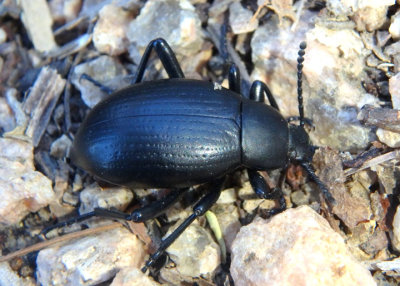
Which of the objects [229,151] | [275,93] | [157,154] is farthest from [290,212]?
[275,93]

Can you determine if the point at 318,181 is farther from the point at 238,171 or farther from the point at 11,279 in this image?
the point at 11,279

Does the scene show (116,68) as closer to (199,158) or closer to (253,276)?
(199,158)

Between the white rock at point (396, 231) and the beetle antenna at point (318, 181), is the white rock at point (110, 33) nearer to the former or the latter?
the beetle antenna at point (318, 181)

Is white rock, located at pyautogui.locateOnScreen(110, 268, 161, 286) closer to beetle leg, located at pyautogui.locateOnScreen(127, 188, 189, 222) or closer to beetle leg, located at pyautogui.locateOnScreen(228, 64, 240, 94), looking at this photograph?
beetle leg, located at pyautogui.locateOnScreen(127, 188, 189, 222)

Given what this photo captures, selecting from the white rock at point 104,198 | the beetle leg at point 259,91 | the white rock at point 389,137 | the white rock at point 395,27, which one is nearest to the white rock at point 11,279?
the white rock at point 104,198

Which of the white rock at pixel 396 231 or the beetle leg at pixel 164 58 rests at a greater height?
the beetle leg at pixel 164 58

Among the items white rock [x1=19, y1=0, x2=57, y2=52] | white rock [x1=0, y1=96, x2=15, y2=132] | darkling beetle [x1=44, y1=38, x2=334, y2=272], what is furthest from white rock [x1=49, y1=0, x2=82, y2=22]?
darkling beetle [x1=44, y1=38, x2=334, y2=272]

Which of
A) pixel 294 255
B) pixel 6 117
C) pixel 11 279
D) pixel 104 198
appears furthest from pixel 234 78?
pixel 11 279
